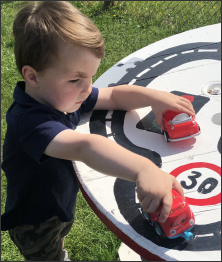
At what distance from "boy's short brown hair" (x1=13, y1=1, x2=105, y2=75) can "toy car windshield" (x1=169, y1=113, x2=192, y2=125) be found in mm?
374

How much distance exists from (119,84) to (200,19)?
99.5 inches

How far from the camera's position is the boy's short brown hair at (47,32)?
106 centimetres

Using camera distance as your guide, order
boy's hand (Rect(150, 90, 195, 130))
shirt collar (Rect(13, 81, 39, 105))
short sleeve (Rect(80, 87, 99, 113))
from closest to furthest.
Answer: shirt collar (Rect(13, 81, 39, 105))
boy's hand (Rect(150, 90, 195, 130))
short sleeve (Rect(80, 87, 99, 113))

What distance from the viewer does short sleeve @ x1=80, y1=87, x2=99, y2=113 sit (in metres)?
1.44

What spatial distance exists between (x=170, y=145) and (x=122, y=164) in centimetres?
37

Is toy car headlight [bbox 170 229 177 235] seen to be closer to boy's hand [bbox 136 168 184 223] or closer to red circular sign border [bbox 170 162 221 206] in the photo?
boy's hand [bbox 136 168 184 223]

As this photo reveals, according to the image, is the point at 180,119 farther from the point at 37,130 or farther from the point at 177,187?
the point at 37,130

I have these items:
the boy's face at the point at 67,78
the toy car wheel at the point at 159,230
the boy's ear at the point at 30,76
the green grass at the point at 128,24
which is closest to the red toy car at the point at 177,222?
the toy car wheel at the point at 159,230

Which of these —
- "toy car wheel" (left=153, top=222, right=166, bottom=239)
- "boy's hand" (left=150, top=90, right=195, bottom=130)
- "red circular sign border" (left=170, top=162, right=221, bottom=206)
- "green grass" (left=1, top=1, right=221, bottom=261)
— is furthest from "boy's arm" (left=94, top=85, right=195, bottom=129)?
"green grass" (left=1, top=1, right=221, bottom=261)

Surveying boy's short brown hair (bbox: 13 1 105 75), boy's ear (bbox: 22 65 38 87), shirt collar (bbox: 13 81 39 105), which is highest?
boy's short brown hair (bbox: 13 1 105 75)

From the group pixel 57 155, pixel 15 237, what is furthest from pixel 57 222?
pixel 57 155

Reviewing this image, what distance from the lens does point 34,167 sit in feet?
4.15

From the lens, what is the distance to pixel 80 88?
115 centimetres

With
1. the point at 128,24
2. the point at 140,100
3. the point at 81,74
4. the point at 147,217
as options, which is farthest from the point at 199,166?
the point at 128,24
